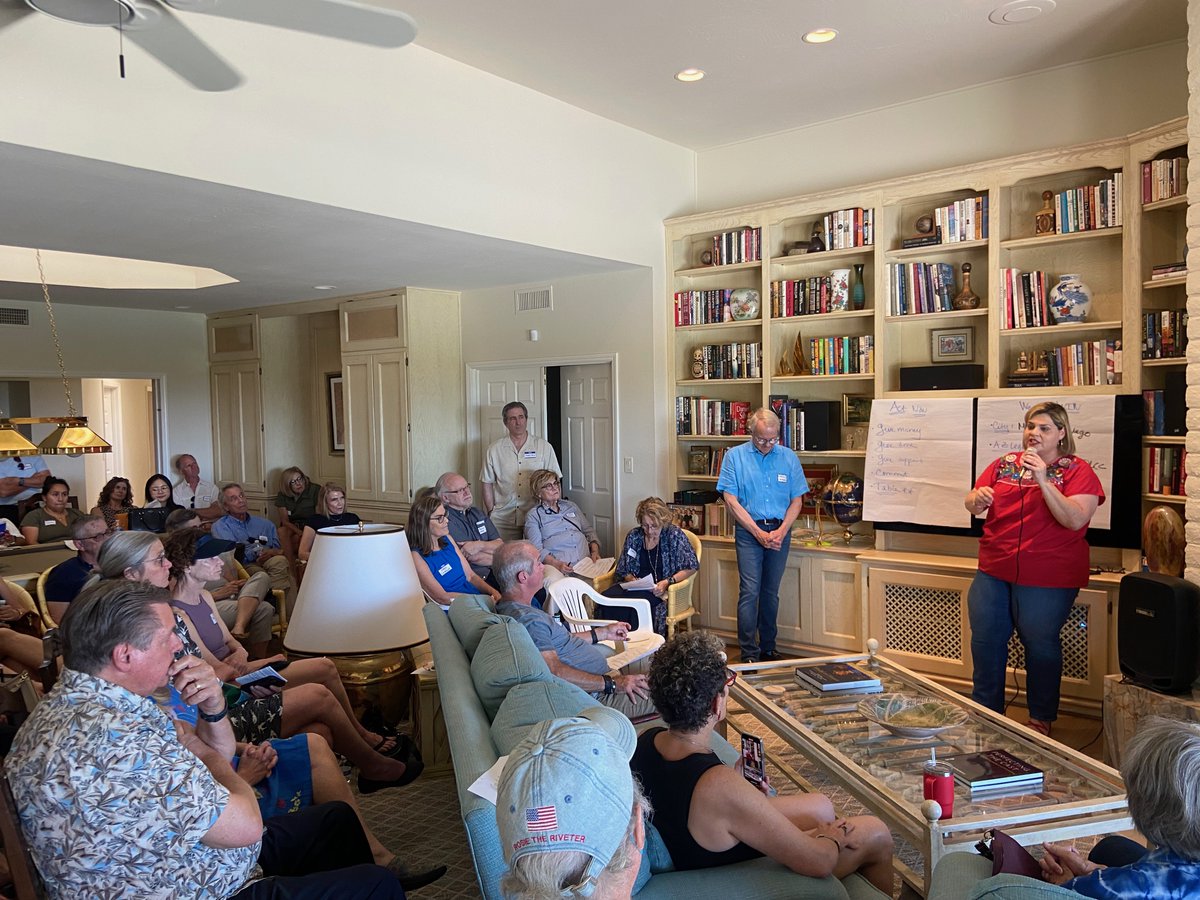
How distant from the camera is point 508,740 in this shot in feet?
6.68

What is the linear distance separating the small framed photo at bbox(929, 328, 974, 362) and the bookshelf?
0.04 m

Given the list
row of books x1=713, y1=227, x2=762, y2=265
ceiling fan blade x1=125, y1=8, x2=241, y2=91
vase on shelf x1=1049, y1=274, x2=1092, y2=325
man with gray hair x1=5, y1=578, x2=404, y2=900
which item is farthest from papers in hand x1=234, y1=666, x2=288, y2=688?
vase on shelf x1=1049, y1=274, x2=1092, y2=325

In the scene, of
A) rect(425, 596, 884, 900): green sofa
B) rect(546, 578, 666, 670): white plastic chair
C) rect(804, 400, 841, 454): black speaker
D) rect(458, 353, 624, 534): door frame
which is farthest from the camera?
rect(458, 353, 624, 534): door frame

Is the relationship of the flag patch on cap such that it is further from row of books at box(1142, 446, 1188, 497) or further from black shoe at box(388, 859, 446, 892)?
row of books at box(1142, 446, 1188, 497)

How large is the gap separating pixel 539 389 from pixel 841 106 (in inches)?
114

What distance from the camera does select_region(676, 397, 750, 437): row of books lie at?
5.84m

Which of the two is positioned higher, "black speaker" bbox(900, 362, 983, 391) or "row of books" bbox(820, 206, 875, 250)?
"row of books" bbox(820, 206, 875, 250)

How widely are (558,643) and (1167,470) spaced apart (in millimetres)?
3139

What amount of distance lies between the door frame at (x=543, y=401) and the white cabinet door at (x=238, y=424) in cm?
239

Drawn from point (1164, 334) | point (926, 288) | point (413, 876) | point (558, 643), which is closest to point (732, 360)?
point (926, 288)

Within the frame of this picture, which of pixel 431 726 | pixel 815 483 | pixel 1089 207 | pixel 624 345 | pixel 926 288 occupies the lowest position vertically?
pixel 431 726

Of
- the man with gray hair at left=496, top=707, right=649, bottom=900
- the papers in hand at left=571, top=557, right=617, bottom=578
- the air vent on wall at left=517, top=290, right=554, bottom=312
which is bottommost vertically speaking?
the papers in hand at left=571, top=557, right=617, bottom=578

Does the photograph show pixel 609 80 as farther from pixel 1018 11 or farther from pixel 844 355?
pixel 844 355

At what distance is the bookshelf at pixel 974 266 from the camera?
172 inches
